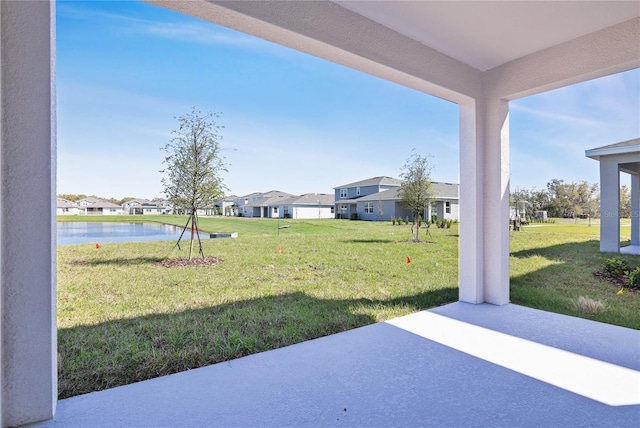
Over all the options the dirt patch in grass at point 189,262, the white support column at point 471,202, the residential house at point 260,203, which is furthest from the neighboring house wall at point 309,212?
the white support column at point 471,202

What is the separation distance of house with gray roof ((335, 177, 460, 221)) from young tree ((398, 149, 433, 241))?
132 millimetres

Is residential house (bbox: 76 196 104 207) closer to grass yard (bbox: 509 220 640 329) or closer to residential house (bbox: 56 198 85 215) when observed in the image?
residential house (bbox: 56 198 85 215)

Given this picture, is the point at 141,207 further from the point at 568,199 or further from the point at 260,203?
the point at 568,199

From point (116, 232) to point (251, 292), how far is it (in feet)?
7.18

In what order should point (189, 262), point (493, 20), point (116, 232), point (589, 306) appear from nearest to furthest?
1. point (493, 20)
2. point (589, 306)
3. point (116, 232)
4. point (189, 262)

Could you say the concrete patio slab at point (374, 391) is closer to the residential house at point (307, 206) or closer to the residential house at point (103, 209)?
the residential house at point (103, 209)

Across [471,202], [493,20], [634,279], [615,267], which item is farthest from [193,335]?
[615,267]

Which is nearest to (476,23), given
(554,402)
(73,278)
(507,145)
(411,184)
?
(507,145)

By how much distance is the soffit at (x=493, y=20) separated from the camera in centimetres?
229

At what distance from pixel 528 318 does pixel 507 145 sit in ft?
5.66

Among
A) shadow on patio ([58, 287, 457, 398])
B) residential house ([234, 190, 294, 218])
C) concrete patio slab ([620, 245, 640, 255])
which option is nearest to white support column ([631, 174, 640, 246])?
concrete patio slab ([620, 245, 640, 255])

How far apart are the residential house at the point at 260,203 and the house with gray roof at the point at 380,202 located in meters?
1.79

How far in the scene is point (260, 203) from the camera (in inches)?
237

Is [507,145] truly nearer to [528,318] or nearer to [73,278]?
[528,318]
